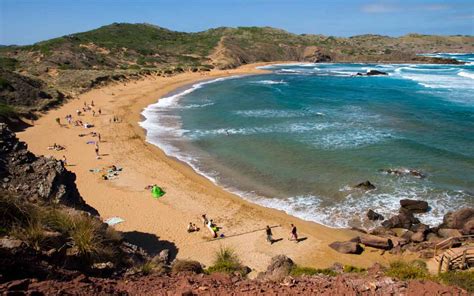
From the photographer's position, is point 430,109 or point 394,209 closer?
point 394,209

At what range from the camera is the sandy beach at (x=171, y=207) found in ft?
51.7

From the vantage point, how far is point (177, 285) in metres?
8.01

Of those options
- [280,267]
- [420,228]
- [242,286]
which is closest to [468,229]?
[420,228]

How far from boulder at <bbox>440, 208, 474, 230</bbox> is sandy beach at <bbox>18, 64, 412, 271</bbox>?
420 centimetres

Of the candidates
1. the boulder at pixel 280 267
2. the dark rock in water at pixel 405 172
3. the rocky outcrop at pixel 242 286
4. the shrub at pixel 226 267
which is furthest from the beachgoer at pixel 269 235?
the dark rock in water at pixel 405 172

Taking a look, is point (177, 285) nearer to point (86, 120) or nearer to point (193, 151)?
point (193, 151)

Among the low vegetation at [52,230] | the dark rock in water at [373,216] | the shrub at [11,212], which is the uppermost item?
the shrub at [11,212]

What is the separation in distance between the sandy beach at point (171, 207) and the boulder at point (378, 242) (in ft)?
0.85

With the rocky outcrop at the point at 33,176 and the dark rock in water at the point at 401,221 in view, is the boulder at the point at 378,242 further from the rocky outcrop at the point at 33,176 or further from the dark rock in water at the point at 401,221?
the rocky outcrop at the point at 33,176

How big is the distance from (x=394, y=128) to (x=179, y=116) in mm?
21990

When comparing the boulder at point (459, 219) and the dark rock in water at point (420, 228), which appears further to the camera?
the boulder at point (459, 219)

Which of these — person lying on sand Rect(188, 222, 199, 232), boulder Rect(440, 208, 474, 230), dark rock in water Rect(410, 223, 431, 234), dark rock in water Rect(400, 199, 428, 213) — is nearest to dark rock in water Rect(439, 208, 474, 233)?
boulder Rect(440, 208, 474, 230)

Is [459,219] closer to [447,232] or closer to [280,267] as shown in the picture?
[447,232]

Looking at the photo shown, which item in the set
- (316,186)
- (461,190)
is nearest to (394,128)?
(461,190)
